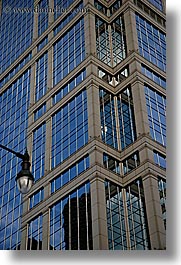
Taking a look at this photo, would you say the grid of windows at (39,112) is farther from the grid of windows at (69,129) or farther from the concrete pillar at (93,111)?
the concrete pillar at (93,111)

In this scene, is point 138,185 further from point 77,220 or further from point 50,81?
point 50,81

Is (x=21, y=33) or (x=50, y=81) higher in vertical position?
(x=21, y=33)

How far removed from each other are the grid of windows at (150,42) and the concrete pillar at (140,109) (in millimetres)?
1299

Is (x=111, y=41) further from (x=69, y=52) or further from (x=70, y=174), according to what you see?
(x=70, y=174)

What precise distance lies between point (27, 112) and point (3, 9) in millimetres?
12043

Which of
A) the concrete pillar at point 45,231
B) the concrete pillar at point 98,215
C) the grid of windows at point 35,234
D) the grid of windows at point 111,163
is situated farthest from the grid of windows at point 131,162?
the grid of windows at point 35,234

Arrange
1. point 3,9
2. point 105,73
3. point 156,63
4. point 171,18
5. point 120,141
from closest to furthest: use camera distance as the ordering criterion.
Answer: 1. point 171,18
2. point 3,9
3. point 120,141
4. point 156,63
5. point 105,73

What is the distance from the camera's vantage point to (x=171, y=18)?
9828mm

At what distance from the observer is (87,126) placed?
21203 mm

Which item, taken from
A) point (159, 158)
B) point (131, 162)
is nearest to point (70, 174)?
point (131, 162)

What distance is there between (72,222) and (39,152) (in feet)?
19.1

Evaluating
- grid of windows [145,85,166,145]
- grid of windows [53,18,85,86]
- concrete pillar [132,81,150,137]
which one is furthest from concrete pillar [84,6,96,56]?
grid of windows [145,85,166,145]

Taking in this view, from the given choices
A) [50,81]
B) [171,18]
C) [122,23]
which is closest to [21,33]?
[50,81]

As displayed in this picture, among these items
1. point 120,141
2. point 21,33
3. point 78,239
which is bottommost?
point 78,239
